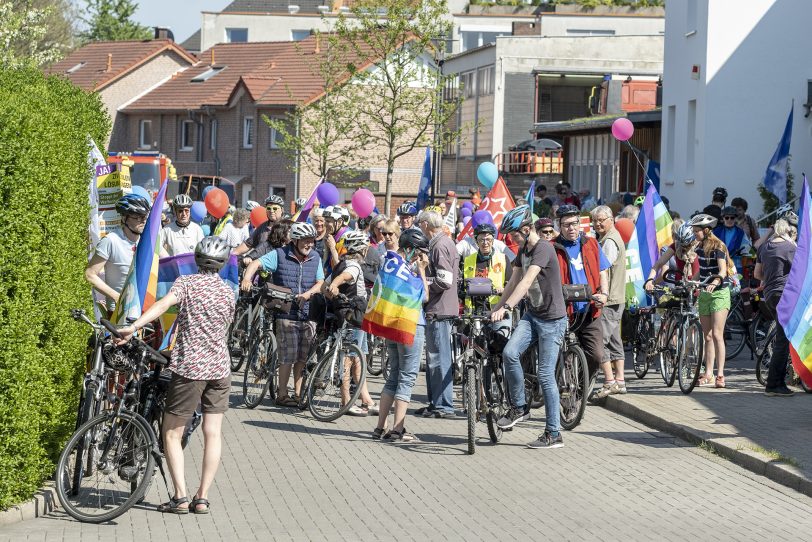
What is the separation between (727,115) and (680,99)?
2.09m

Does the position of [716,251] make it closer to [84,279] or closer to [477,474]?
[477,474]

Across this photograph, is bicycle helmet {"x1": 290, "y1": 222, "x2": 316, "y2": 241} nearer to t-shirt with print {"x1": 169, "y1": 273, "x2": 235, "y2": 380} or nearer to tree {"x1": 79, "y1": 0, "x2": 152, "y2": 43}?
t-shirt with print {"x1": 169, "y1": 273, "x2": 235, "y2": 380}

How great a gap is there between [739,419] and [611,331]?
82.4 inches

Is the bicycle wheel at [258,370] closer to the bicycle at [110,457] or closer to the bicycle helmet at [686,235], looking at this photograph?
the bicycle helmet at [686,235]

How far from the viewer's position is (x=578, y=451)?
11.6m

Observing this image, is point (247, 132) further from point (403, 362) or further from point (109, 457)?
point (109, 457)

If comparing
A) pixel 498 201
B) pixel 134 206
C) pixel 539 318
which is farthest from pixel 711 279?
pixel 134 206

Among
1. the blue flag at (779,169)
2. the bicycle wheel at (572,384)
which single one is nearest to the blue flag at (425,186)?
the blue flag at (779,169)

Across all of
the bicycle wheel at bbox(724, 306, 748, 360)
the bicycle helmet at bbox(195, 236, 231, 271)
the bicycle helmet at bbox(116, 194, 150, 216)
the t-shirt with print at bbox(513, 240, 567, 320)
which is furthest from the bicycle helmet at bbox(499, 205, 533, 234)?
the bicycle wheel at bbox(724, 306, 748, 360)

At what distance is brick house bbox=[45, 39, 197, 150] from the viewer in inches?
2921

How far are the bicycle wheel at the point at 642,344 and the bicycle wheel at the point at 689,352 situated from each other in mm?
934

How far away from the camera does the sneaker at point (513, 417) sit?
1198 centimetres

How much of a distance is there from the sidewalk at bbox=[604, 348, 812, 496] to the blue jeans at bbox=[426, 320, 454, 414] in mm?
1941

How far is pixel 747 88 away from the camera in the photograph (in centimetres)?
2781
